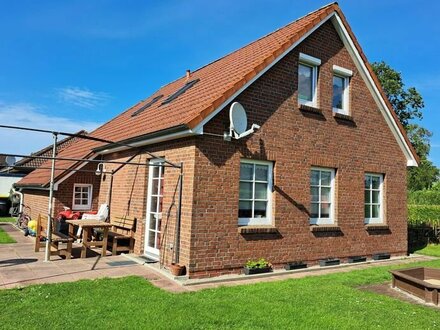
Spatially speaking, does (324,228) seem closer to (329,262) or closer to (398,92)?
(329,262)

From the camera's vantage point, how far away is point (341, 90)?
1212cm

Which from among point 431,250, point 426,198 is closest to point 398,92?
point 426,198

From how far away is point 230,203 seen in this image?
8938 mm

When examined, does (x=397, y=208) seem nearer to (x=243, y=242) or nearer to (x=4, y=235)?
(x=243, y=242)

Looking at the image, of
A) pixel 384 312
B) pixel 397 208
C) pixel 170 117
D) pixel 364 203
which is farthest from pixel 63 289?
pixel 397 208

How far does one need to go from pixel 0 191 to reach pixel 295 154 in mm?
30062

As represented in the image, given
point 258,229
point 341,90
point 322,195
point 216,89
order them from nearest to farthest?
1. point 258,229
2. point 216,89
3. point 322,195
4. point 341,90

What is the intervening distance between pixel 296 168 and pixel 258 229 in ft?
6.68

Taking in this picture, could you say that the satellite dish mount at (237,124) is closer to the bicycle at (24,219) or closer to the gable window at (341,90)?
the gable window at (341,90)

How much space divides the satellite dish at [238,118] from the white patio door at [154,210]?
2471 millimetres

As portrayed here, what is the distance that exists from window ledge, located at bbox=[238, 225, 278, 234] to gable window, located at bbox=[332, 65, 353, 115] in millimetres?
4439

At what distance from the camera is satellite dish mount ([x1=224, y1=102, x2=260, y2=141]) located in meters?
8.63

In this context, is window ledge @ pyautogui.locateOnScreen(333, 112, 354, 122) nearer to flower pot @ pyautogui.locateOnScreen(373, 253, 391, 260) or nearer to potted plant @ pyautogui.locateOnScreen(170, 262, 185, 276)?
flower pot @ pyautogui.locateOnScreen(373, 253, 391, 260)

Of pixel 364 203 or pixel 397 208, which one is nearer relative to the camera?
pixel 364 203
